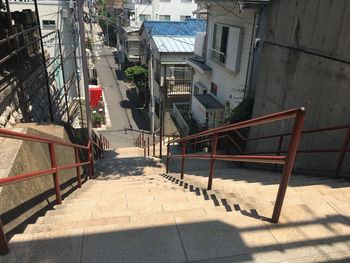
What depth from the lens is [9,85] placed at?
21.2ft

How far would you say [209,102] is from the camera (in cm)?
1397

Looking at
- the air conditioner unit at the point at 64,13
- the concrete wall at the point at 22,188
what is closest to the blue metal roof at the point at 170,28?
the air conditioner unit at the point at 64,13

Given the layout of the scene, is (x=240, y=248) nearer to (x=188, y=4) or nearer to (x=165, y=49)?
(x=165, y=49)

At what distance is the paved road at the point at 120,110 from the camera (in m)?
19.6

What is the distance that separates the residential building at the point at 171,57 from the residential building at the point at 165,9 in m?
12.3

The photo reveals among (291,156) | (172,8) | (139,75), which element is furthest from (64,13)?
(172,8)

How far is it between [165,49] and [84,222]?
1853cm

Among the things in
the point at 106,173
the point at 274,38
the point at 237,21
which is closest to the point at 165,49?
the point at 237,21

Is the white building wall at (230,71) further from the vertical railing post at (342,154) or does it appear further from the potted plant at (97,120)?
the potted plant at (97,120)

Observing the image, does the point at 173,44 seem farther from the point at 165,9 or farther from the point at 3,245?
the point at 3,245

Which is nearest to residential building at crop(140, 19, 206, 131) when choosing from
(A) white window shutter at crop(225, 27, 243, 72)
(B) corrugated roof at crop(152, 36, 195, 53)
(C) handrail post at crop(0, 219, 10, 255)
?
(B) corrugated roof at crop(152, 36, 195, 53)

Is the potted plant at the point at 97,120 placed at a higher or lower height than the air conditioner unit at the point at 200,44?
lower

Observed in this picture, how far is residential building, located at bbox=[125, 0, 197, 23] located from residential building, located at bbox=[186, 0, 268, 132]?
20.2 m

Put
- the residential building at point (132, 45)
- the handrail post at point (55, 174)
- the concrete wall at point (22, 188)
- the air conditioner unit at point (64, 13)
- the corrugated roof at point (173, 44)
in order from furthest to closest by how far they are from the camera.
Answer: the residential building at point (132, 45)
the corrugated roof at point (173, 44)
the air conditioner unit at point (64, 13)
the handrail post at point (55, 174)
the concrete wall at point (22, 188)
